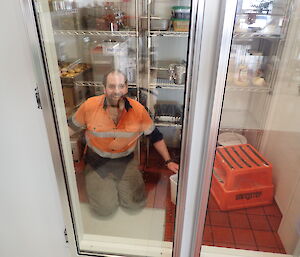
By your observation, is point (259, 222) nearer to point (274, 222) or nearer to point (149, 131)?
point (274, 222)

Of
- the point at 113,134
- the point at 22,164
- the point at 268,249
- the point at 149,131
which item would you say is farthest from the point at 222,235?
the point at 22,164

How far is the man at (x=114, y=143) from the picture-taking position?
113 centimetres

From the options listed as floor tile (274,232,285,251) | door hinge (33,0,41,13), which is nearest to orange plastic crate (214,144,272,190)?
floor tile (274,232,285,251)

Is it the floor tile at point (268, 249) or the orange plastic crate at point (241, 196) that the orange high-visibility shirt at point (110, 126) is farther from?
the floor tile at point (268, 249)

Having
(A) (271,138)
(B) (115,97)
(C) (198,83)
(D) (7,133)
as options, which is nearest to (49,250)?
(D) (7,133)

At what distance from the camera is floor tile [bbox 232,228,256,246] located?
133 cm

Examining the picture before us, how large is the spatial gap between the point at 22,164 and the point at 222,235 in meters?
1.18

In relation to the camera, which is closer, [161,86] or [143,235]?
[143,235]

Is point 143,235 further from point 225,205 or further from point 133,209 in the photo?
point 225,205

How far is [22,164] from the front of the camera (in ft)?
2.81

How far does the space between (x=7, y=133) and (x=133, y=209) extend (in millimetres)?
814

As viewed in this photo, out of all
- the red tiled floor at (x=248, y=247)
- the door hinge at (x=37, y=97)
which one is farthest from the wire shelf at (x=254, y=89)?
the door hinge at (x=37, y=97)

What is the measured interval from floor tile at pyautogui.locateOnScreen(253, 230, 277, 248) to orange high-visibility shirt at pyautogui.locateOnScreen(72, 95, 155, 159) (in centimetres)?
93

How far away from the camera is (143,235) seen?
45.6 inches
